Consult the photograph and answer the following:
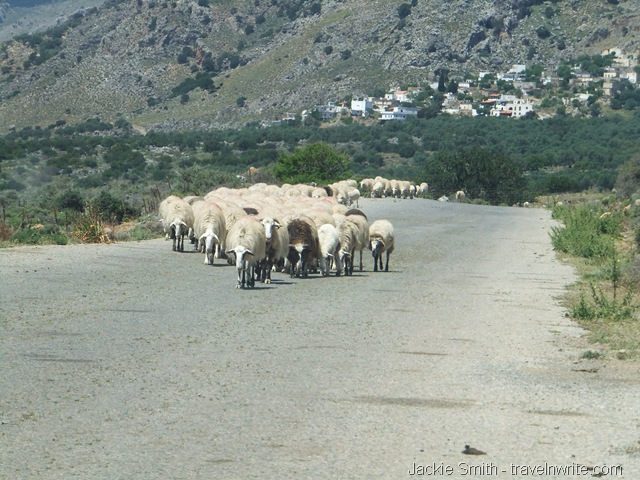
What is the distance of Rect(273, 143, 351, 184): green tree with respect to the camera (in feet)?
234

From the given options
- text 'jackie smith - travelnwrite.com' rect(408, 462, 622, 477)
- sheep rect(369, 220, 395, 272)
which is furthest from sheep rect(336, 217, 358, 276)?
text 'jackie smith - travelnwrite.com' rect(408, 462, 622, 477)

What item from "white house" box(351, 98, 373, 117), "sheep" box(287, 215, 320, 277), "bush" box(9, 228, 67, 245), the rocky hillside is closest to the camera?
"sheep" box(287, 215, 320, 277)

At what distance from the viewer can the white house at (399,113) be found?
14230cm

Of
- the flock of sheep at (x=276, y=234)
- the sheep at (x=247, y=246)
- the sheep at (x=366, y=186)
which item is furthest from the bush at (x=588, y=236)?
the sheep at (x=366, y=186)

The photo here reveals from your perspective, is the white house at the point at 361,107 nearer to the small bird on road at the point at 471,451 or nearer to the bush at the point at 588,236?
the bush at the point at 588,236

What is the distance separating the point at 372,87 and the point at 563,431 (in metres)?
147

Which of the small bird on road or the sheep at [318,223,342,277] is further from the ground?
the sheep at [318,223,342,277]

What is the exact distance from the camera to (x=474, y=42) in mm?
163125

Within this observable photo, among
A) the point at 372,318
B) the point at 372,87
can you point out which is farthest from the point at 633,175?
the point at 372,87

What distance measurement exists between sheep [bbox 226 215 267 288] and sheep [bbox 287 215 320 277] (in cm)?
196

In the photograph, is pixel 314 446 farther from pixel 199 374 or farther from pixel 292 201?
pixel 292 201

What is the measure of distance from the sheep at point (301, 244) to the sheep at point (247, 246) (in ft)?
6.44

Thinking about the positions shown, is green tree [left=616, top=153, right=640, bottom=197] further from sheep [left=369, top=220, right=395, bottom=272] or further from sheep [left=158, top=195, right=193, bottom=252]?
sheep [left=369, top=220, right=395, bottom=272]

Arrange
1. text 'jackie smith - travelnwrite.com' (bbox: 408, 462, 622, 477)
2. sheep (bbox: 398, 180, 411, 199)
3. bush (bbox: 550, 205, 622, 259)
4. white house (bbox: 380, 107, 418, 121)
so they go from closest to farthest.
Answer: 1. text 'jackie smith - travelnwrite.com' (bbox: 408, 462, 622, 477)
2. bush (bbox: 550, 205, 622, 259)
3. sheep (bbox: 398, 180, 411, 199)
4. white house (bbox: 380, 107, 418, 121)
